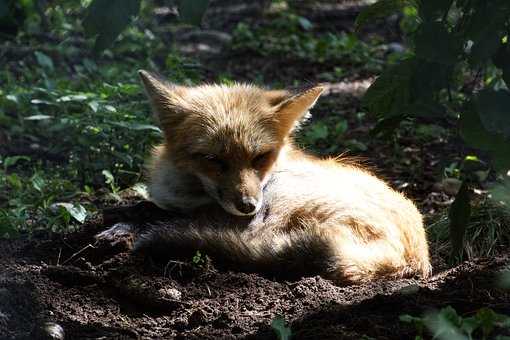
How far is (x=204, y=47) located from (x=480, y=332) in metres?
7.72

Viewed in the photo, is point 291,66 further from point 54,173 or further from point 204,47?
point 54,173

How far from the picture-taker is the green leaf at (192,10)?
10.6 feet

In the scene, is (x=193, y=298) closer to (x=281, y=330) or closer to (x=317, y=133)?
(x=281, y=330)

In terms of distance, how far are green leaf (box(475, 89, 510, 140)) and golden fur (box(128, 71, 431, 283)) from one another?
→ 1.55 metres

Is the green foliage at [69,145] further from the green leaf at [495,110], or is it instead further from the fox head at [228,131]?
the green leaf at [495,110]

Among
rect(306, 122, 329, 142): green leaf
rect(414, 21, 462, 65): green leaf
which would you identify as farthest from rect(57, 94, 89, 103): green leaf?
rect(414, 21, 462, 65): green leaf

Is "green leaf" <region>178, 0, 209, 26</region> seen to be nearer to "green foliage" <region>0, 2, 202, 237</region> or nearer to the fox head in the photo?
the fox head

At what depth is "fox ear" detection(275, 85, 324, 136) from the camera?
561 centimetres

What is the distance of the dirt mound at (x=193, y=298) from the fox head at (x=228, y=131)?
63 centimetres

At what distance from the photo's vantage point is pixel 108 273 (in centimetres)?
483

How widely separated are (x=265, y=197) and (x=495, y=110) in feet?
7.81

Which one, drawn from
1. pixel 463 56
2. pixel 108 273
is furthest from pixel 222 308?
pixel 463 56

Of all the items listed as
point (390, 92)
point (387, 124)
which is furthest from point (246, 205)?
point (390, 92)

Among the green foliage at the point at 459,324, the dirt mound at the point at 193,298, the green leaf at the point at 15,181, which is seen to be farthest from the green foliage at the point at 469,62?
the green leaf at the point at 15,181
